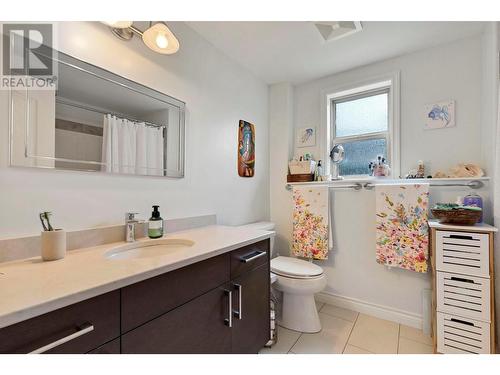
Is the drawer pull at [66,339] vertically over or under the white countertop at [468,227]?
under

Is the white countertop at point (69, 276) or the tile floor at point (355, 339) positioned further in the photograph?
the tile floor at point (355, 339)

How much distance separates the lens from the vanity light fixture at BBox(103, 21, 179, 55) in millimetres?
1226

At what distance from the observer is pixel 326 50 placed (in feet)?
6.30

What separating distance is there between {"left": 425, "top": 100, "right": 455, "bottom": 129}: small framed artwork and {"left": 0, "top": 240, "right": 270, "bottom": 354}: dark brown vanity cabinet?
5.53 feet

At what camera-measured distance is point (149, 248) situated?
1.23 metres

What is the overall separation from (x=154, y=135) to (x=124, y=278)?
984 mm

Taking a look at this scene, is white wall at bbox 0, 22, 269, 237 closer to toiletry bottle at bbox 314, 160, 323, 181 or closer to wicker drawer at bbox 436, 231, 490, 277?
toiletry bottle at bbox 314, 160, 323, 181

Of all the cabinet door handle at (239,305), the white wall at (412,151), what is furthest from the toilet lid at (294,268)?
the cabinet door handle at (239,305)

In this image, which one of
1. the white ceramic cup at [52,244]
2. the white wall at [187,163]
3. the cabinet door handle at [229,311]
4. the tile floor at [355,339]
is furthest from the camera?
the tile floor at [355,339]

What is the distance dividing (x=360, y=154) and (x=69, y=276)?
236cm

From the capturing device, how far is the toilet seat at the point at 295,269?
173 centimetres

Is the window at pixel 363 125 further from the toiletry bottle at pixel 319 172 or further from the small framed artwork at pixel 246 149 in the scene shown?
the small framed artwork at pixel 246 149

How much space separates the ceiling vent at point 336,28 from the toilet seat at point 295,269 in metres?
1.80
